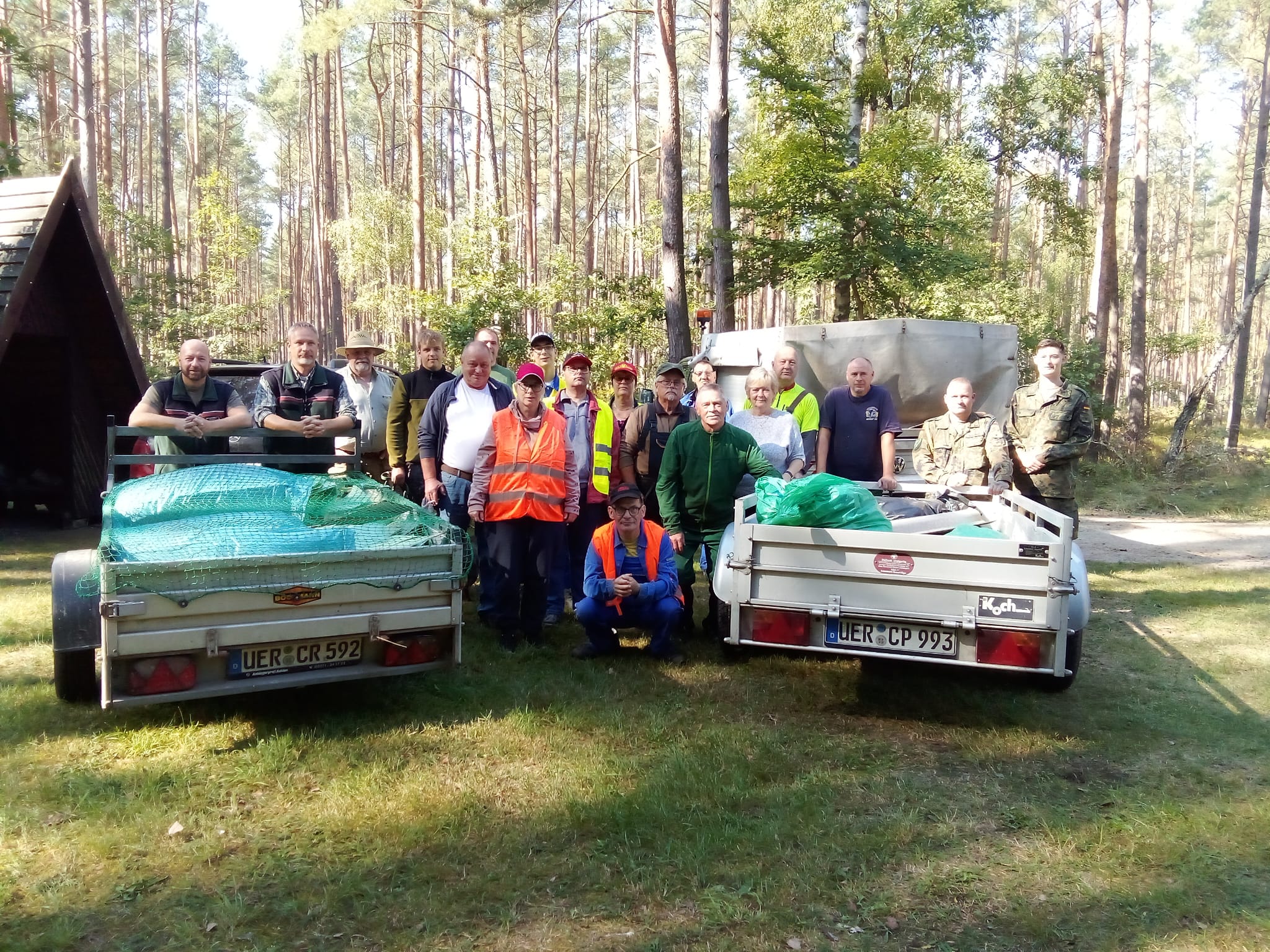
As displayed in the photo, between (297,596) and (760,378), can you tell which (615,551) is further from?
(297,596)

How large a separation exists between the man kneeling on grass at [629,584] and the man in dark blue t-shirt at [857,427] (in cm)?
166

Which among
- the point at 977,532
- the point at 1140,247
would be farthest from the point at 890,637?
the point at 1140,247

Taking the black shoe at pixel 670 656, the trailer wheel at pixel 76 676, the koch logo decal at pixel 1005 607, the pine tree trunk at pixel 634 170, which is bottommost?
the black shoe at pixel 670 656

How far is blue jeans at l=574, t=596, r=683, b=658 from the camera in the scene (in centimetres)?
548

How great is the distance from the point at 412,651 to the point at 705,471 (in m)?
2.15

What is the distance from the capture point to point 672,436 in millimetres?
5727

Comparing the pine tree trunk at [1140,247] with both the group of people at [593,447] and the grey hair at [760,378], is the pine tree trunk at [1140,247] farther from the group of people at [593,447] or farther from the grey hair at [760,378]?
the grey hair at [760,378]

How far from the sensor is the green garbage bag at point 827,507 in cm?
458

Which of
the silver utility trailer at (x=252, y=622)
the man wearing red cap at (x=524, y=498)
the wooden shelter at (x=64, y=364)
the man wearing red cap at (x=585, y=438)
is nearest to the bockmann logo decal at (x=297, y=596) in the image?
the silver utility trailer at (x=252, y=622)

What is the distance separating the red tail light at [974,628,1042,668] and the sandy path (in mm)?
6110

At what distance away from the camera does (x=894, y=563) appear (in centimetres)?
433

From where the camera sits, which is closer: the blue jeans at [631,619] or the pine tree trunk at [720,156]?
the blue jeans at [631,619]

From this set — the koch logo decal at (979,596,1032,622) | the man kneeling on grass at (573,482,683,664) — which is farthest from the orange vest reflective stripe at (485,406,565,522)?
the koch logo decal at (979,596,1032,622)

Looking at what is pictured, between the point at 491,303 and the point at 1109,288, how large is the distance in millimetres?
12249
